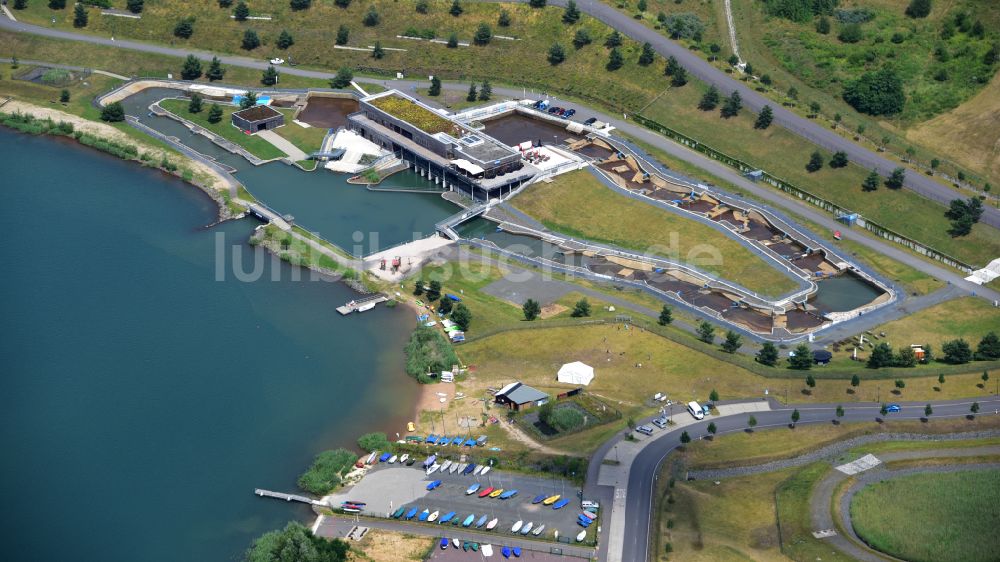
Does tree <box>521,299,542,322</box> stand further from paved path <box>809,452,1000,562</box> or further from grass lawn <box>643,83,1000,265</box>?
grass lawn <box>643,83,1000,265</box>

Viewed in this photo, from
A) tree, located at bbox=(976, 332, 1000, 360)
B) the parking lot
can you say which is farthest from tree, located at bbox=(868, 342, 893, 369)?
the parking lot

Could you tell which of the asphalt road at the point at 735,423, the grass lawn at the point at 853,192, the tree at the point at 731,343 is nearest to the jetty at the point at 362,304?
the asphalt road at the point at 735,423

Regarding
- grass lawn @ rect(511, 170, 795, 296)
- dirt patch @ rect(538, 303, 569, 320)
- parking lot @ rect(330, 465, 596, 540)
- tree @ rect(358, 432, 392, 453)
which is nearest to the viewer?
parking lot @ rect(330, 465, 596, 540)

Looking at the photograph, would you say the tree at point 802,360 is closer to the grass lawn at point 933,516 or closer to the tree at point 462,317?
the grass lawn at point 933,516

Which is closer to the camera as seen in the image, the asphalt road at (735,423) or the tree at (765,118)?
the asphalt road at (735,423)

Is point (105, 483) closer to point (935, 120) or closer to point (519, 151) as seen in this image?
point (519, 151)

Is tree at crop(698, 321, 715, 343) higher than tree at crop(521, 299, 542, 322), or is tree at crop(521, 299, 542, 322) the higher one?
tree at crop(698, 321, 715, 343)
